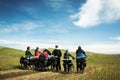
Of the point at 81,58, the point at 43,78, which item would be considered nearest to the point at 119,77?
the point at 43,78

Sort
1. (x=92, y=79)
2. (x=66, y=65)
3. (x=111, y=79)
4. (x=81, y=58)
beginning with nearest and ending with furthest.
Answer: (x=111, y=79), (x=92, y=79), (x=81, y=58), (x=66, y=65)

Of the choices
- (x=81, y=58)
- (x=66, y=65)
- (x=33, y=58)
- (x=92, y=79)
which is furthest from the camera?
(x=33, y=58)

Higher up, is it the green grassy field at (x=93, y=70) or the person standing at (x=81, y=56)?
the person standing at (x=81, y=56)

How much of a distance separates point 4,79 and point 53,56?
8.45m

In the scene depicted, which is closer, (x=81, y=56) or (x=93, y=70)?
(x=81, y=56)

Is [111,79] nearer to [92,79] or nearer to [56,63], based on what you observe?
[92,79]

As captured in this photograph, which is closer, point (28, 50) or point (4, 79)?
point (4, 79)

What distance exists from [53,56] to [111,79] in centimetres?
1280

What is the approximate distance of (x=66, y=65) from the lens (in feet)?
87.6

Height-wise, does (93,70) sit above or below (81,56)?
below

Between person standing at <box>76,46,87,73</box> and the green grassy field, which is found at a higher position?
person standing at <box>76,46,87,73</box>

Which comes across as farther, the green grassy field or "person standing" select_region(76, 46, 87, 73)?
"person standing" select_region(76, 46, 87, 73)

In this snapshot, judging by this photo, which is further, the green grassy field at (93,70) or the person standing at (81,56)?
the person standing at (81,56)

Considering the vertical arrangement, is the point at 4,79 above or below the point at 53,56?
below
